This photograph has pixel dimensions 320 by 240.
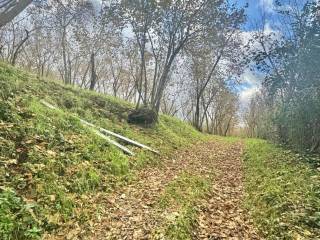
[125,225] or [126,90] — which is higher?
[126,90]

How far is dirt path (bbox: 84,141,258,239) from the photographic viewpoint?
597 centimetres

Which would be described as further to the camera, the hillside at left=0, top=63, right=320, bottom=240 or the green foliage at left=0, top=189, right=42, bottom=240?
the hillside at left=0, top=63, right=320, bottom=240

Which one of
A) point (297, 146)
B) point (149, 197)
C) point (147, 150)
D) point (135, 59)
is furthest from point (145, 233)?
point (135, 59)

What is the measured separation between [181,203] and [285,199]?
2.27 m

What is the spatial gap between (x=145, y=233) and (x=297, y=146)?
1170cm

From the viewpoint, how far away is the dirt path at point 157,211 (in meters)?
5.97

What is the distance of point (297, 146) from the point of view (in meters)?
15.5

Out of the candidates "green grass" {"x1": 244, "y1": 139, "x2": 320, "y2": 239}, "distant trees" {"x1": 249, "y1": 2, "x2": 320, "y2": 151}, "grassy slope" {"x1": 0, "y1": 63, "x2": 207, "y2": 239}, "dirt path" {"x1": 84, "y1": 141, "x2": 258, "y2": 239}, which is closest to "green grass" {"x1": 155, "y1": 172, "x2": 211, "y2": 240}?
"dirt path" {"x1": 84, "y1": 141, "x2": 258, "y2": 239}

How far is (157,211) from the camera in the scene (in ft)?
22.3

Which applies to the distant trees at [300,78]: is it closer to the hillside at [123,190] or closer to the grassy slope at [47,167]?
the hillside at [123,190]

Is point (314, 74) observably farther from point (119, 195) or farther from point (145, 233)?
point (145, 233)

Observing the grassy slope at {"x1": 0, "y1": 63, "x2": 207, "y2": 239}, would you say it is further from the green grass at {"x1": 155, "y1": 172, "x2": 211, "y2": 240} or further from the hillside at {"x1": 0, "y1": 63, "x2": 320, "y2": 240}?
the green grass at {"x1": 155, "y1": 172, "x2": 211, "y2": 240}

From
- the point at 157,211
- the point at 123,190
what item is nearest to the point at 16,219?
the point at 157,211

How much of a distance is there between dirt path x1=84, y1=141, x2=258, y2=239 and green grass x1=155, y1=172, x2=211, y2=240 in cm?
16
